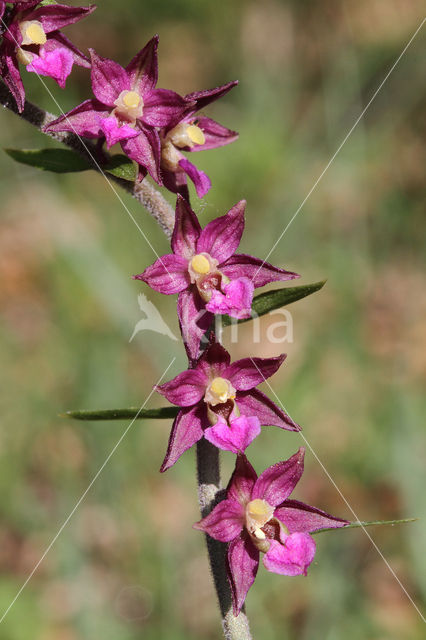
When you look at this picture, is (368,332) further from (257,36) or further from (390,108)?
(257,36)

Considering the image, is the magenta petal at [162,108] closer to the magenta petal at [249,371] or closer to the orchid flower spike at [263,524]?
the magenta petal at [249,371]

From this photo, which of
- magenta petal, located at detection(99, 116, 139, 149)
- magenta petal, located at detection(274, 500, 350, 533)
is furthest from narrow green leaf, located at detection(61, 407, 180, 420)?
magenta petal, located at detection(99, 116, 139, 149)

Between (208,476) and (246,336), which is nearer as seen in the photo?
(208,476)

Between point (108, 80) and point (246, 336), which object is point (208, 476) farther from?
point (246, 336)

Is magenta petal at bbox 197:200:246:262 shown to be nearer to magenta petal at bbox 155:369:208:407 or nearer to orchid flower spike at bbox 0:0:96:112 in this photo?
magenta petal at bbox 155:369:208:407

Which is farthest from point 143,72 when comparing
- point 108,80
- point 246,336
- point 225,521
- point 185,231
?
point 246,336

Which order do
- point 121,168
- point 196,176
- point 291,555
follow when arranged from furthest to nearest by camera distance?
point 196,176
point 121,168
point 291,555
